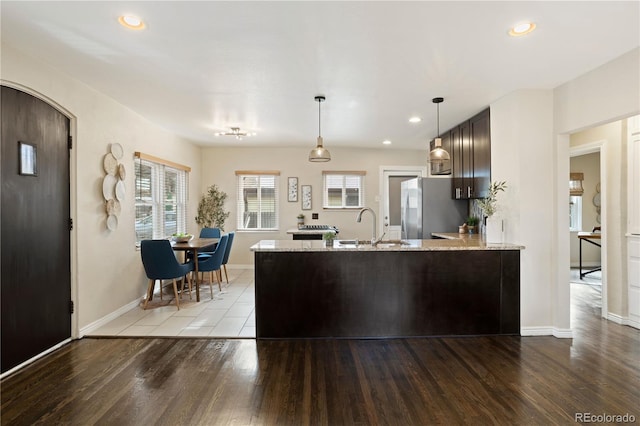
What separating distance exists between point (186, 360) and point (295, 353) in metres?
0.93

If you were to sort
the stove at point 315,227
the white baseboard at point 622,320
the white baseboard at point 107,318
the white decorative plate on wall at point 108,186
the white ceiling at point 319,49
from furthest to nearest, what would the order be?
the stove at point 315,227
the white decorative plate on wall at point 108,186
the white baseboard at point 622,320
the white baseboard at point 107,318
the white ceiling at point 319,49

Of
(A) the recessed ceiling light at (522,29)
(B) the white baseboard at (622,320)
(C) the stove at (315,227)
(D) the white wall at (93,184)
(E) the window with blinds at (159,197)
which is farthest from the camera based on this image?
(C) the stove at (315,227)

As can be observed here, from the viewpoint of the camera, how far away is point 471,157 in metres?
4.33

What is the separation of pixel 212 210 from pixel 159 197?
1.47 meters

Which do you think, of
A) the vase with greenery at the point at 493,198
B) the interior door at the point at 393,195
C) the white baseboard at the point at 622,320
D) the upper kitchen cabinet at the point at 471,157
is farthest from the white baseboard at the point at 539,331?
the interior door at the point at 393,195

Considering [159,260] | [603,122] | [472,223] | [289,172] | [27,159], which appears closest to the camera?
[27,159]

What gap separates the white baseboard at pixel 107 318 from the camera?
335 centimetres

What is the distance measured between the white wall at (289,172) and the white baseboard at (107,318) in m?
2.62

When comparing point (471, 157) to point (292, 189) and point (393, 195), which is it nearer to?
point (393, 195)

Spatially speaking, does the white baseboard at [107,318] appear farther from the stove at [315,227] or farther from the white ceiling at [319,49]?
the stove at [315,227]

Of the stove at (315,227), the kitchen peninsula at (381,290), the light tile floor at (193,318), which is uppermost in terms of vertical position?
the stove at (315,227)

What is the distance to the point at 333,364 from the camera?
8.91 feet

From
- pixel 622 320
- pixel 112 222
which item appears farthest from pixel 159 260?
pixel 622 320

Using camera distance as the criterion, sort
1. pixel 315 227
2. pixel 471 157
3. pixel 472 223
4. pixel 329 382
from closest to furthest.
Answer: pixel 329 382 → pixel 471 157 → pixel 472 223 → pixel 315 227
